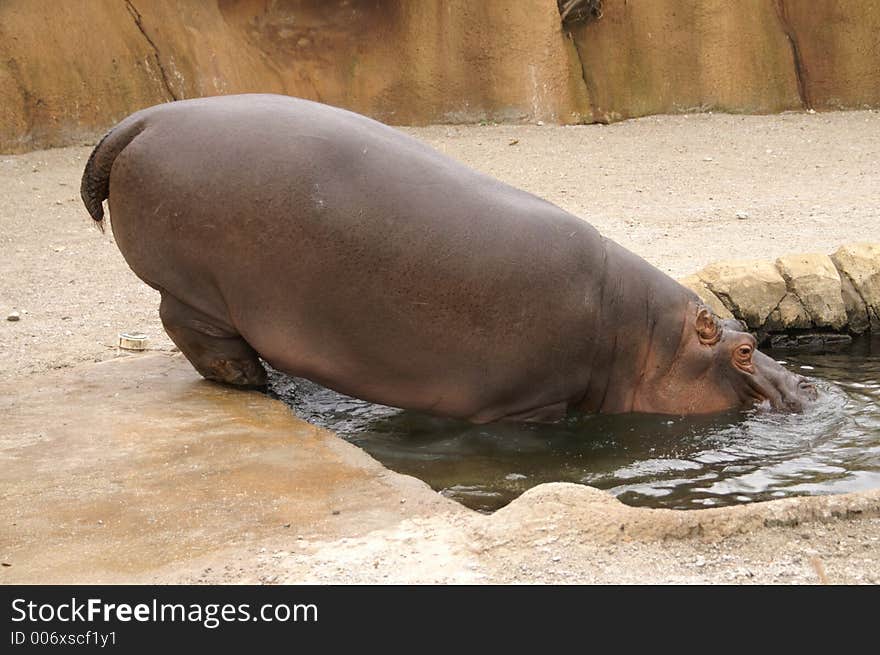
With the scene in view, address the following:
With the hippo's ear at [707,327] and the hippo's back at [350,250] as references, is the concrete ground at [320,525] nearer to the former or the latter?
the hippo's back at [350,250]

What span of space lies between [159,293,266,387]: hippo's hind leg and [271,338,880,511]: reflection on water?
31 cm

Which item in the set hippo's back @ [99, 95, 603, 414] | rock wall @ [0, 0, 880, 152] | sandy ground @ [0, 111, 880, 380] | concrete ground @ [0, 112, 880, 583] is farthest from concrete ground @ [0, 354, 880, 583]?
rock wall @ [0, 0, 880, 152]

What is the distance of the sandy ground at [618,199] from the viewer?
676cm

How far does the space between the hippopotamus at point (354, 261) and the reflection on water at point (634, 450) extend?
0.18m

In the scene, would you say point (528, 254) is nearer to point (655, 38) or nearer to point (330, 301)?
point (330, 301)

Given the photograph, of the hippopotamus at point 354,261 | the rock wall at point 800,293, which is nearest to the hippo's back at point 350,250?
the hippopotamus at point 354,261

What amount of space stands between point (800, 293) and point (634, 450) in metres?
2.03

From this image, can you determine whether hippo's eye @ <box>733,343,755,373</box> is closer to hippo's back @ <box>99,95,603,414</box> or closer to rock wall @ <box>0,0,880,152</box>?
hippo's back @ <box>99,95,603,414</box>

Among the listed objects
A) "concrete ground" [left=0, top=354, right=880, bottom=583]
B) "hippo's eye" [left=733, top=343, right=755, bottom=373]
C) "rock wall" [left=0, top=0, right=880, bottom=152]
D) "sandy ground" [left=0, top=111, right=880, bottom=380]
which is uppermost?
"rock wall" [left=0, top=0, right=880, bottom=152]

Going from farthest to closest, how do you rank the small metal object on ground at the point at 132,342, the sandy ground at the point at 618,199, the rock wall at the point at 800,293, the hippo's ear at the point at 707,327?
the sandy ground at the point at 618,199
the rock wall at the point at 800,293
the small metal object on ground at the point at 132,342
the hippo's ear at the point at 707,327

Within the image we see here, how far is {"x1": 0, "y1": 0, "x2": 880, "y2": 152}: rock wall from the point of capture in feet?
37.2

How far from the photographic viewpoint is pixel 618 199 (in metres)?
10.3

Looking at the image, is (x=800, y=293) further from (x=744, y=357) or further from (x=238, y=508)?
(x=238, y=508)

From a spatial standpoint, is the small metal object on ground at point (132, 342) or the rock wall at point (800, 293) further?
the rock wall at point (800, 293)
